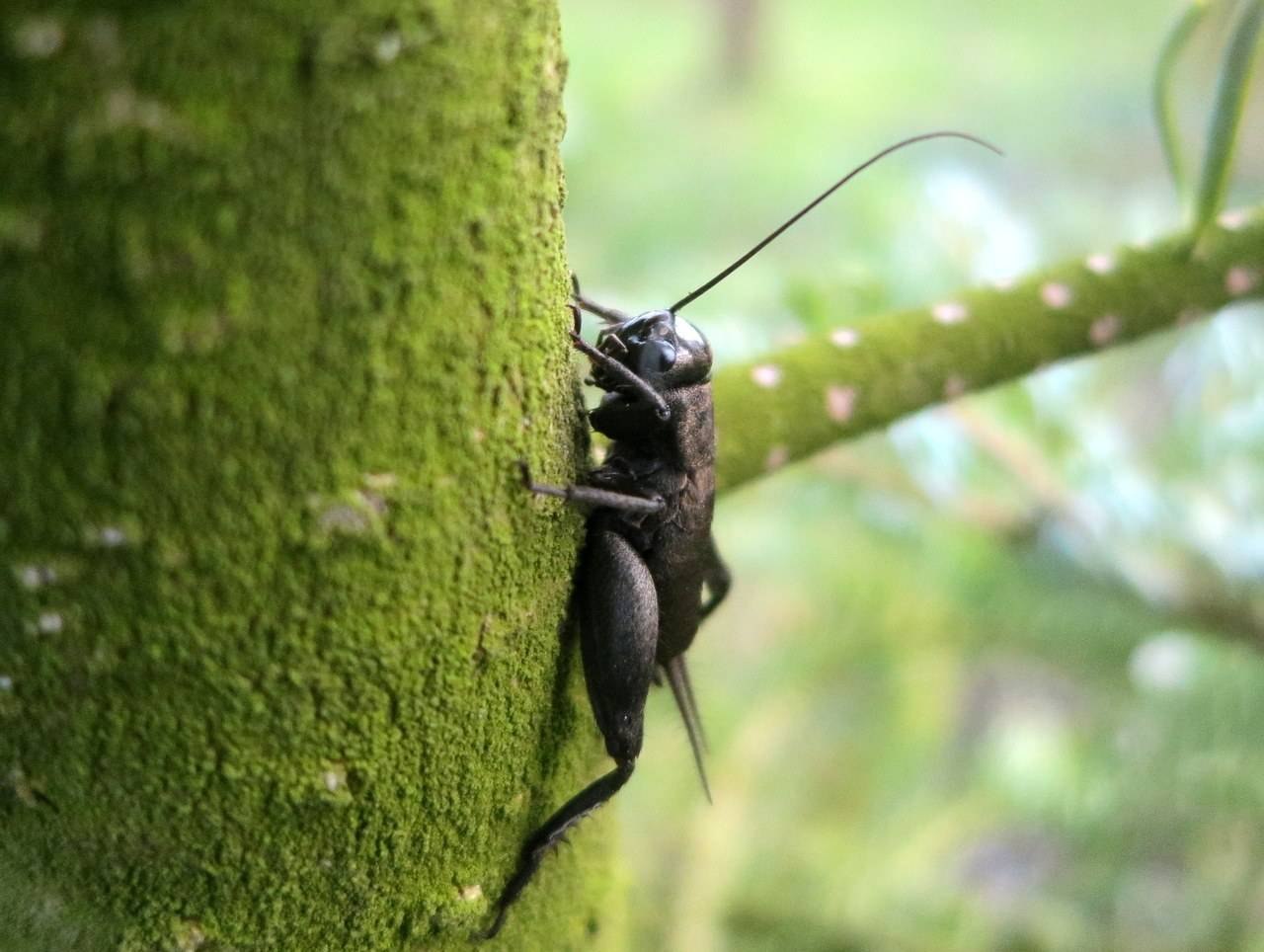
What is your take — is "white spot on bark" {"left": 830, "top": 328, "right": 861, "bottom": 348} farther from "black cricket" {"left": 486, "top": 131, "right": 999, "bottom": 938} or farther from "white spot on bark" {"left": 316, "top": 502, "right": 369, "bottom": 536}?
"white spot on bark" {"left": 316, "top": 502, "right": 369, "bottom": 536}

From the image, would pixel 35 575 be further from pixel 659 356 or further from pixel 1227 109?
pixel 1227 109

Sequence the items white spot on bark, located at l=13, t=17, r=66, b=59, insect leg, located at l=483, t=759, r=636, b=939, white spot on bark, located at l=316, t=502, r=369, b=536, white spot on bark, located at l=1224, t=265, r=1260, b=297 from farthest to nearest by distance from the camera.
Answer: white spot on bark, located at l=1224, t=265, r=1260, b=297, insect leg, located at l=483, t=759, r=636, b=939, white spot on bark, located at l=316, t=502, r=369, b=536, white spot on bark, located at l=13, t=17, r=66, b=59

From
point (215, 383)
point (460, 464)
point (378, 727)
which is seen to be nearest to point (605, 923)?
point (378, 727)

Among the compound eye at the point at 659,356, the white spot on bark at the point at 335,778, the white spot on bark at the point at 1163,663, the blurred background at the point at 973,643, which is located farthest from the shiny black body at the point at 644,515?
the white spot on bark at the point at 1163,663

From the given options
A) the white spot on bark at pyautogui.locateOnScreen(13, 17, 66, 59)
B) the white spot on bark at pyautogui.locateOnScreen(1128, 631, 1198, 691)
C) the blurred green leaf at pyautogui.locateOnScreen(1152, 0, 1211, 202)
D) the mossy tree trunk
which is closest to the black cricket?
the mossy tree trunk

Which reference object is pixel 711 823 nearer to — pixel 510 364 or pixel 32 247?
pixel 510 364

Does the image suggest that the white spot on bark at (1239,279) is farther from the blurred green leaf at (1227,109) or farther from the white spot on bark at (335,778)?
the white spot on bark at (335,778)
